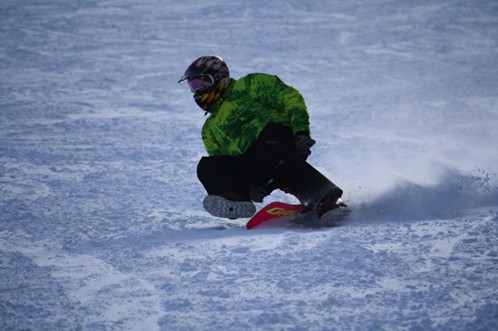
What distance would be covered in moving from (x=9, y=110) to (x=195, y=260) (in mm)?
5956

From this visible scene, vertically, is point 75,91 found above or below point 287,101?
below

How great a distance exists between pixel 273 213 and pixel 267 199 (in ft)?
3.73

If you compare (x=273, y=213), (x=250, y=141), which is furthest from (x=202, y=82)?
(x=273, y=213)

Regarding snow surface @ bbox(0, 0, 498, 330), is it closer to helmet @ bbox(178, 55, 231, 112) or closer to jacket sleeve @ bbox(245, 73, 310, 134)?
jacket sleeve @ bbox(245, 73, 310, 134)

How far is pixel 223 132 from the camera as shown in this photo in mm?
5066

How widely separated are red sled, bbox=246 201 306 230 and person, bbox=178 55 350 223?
0.08 metres

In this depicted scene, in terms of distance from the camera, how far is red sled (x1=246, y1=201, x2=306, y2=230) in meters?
4.70

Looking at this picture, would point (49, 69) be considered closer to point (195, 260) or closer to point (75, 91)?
point (75, 91)

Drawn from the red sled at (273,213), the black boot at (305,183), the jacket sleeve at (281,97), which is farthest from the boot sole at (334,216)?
the jacket sleeve at (281,97)

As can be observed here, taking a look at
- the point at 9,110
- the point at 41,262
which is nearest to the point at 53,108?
the point at 9,110

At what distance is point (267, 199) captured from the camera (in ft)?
19.2

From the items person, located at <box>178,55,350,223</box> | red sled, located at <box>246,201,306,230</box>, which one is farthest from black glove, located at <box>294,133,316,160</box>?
red sled, located at <box>246,201,306,230</box>

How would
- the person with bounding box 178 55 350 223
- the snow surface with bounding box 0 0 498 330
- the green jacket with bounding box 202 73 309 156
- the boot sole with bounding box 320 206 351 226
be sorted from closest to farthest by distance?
the snow surface with bounding box 0 0 498 330 < the boot sole with bounding box 320 206 351 226 < the person with bounding box 178 55 350 223 < the green jacket with bounding box 202 73 309 156

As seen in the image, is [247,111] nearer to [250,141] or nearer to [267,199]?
[250,141]
